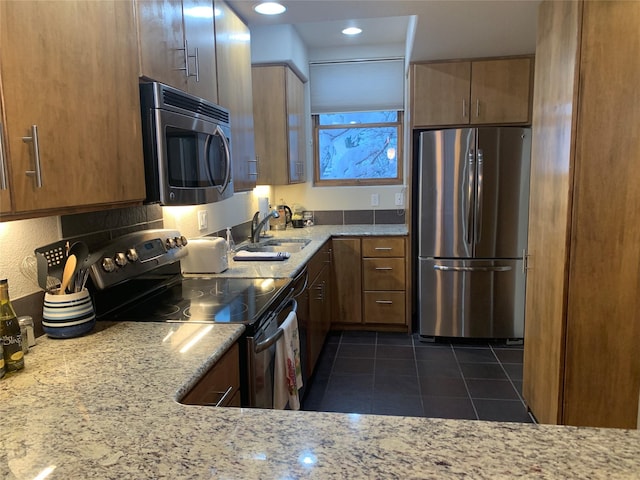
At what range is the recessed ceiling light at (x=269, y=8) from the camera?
8.34ft

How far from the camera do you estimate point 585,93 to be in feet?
6.38

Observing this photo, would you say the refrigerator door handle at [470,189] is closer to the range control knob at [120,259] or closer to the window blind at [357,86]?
the window blind at [357,86]

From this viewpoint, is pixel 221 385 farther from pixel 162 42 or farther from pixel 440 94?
pixel 440 94

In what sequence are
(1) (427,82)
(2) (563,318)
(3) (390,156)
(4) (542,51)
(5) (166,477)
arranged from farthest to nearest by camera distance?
(3) (390,156), (1) (427,82), (4) (542,51), (2) (563,318), (5) (166,477)

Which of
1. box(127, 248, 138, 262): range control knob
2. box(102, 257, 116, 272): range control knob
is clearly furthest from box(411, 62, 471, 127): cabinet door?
box(102, 257, 116, 272): range control knob

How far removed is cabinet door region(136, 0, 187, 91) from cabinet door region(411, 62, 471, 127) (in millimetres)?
2266

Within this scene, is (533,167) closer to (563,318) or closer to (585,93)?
(585,93)

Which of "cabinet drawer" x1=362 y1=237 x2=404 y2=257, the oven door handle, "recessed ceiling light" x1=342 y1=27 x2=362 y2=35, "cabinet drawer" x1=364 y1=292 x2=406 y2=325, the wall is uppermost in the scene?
"recessed ceiling light" x1=342 y1=27 x2=362 y2=35

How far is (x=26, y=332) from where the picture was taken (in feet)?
4.51

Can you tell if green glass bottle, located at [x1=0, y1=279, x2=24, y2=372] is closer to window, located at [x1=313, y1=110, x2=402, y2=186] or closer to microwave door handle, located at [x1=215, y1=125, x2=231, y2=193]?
microwave door handle, located at [x1=215, y1=125, x2=231, y2=193]

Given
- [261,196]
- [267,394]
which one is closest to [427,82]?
[261,196]

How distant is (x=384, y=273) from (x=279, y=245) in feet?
3.15

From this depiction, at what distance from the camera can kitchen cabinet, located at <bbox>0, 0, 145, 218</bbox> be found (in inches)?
42.2

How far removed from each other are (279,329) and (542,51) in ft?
6.13
